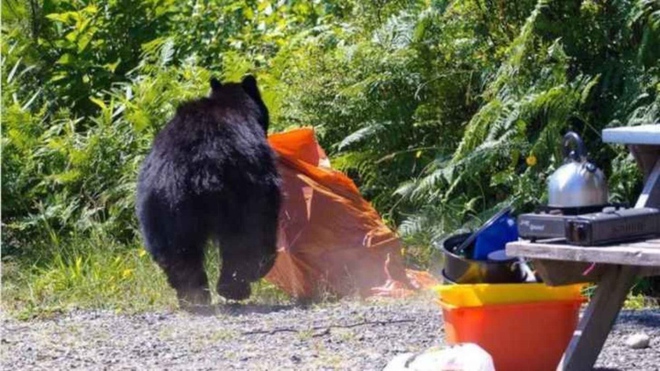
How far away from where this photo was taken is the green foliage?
9.01 m

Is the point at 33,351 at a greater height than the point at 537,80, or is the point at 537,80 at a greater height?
the point at 537,80

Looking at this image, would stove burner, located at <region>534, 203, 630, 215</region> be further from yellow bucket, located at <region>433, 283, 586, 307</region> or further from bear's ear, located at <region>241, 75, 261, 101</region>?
bear's ear, located at <region>241, 75, 261, 101</region>

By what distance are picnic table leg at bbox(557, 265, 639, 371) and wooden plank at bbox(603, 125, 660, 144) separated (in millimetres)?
489

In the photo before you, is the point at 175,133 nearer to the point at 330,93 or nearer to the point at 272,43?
the point at 330,93

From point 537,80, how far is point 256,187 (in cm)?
230

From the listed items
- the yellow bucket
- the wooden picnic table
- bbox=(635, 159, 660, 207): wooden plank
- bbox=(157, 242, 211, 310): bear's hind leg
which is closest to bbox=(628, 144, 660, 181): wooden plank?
the wooden picnic table

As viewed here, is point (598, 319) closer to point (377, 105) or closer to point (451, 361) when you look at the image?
point (451, 361)

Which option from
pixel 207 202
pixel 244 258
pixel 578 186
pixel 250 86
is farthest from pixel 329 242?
pixel 578 186

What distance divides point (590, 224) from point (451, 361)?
724mm

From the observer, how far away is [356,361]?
6.18 m

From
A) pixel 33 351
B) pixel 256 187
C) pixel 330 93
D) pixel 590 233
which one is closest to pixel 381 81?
pixel 330 93

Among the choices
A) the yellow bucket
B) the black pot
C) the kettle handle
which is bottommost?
the yellow bucket

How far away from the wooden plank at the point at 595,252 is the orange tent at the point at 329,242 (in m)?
3.43

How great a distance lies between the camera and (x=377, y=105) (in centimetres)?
1001
